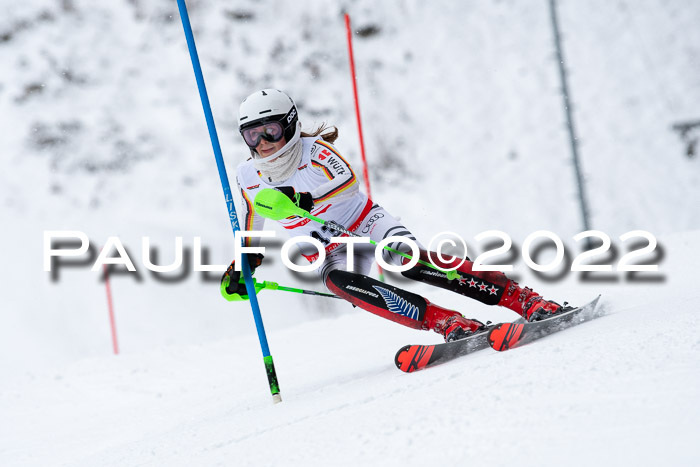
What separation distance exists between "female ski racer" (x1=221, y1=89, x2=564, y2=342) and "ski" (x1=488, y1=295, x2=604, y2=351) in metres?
0.10

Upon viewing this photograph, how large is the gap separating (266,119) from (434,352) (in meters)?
1.53

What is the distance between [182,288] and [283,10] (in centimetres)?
694

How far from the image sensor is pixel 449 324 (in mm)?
3650

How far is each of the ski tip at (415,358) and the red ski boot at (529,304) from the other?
63cm

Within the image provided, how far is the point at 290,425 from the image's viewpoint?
262 centimetres

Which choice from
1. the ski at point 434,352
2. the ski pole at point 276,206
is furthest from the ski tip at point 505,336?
the ski pole at point 276,206

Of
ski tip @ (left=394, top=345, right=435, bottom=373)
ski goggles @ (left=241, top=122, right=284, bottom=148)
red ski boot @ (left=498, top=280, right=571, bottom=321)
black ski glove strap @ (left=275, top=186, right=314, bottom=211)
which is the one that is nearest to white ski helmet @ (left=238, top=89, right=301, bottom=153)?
ski goggles @ (left=241, top=122, right=284, bottom=148)

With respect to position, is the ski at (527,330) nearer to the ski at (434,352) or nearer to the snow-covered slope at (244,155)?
the ski at (434,352)

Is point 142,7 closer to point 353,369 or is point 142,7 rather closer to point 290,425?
point 353,369

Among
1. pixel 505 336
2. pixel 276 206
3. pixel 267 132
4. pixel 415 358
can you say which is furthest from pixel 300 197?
pixel 505 336

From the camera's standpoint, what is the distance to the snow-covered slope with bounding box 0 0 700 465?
609 cm

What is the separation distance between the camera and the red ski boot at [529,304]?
3.59 m

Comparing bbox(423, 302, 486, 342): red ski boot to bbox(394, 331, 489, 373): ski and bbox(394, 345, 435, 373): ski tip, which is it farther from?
bbox(394, 345, 435, 373): ski tip

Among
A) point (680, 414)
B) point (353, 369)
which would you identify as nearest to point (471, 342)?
point (353, 369)
